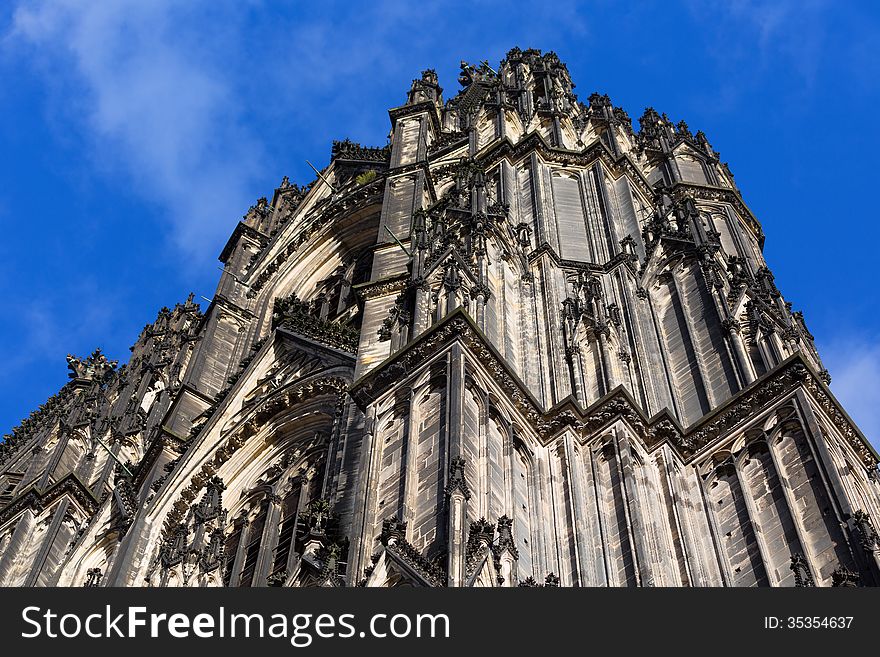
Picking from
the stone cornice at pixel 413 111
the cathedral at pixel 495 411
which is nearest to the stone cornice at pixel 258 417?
the cathedral at pixel 495 411

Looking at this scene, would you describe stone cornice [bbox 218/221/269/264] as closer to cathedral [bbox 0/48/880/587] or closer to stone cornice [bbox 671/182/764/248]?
cathedral [bbox 0/48/880/587]

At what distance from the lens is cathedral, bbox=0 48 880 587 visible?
16.4m

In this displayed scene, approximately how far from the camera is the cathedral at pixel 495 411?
16391mm

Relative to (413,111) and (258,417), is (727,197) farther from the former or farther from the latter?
(258,417)

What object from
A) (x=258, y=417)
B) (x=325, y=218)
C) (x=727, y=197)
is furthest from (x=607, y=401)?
(x=325, y=218)

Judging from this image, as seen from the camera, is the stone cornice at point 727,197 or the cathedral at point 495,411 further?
the stone cornice at point 727,197

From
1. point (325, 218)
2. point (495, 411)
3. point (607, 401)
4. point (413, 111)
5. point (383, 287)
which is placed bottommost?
point (495, 411)

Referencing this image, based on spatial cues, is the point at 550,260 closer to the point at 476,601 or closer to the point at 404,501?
the point at 404,501

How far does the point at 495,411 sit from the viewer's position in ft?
60.1

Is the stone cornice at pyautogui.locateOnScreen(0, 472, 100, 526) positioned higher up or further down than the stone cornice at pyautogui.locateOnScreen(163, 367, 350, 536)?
higher up

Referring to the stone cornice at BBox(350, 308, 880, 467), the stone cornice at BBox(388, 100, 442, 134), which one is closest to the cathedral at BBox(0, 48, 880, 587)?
the stone cornice at BBox(350, 308, 880, 467)

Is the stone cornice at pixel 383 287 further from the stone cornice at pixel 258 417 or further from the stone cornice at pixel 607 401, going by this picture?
the stone cornice at pixel 607 401

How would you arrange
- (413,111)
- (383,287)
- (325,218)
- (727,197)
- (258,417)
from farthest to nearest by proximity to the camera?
(413,111)
(325,218)
(727,197)
(258,417)
(383,287)

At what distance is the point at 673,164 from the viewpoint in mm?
35969
